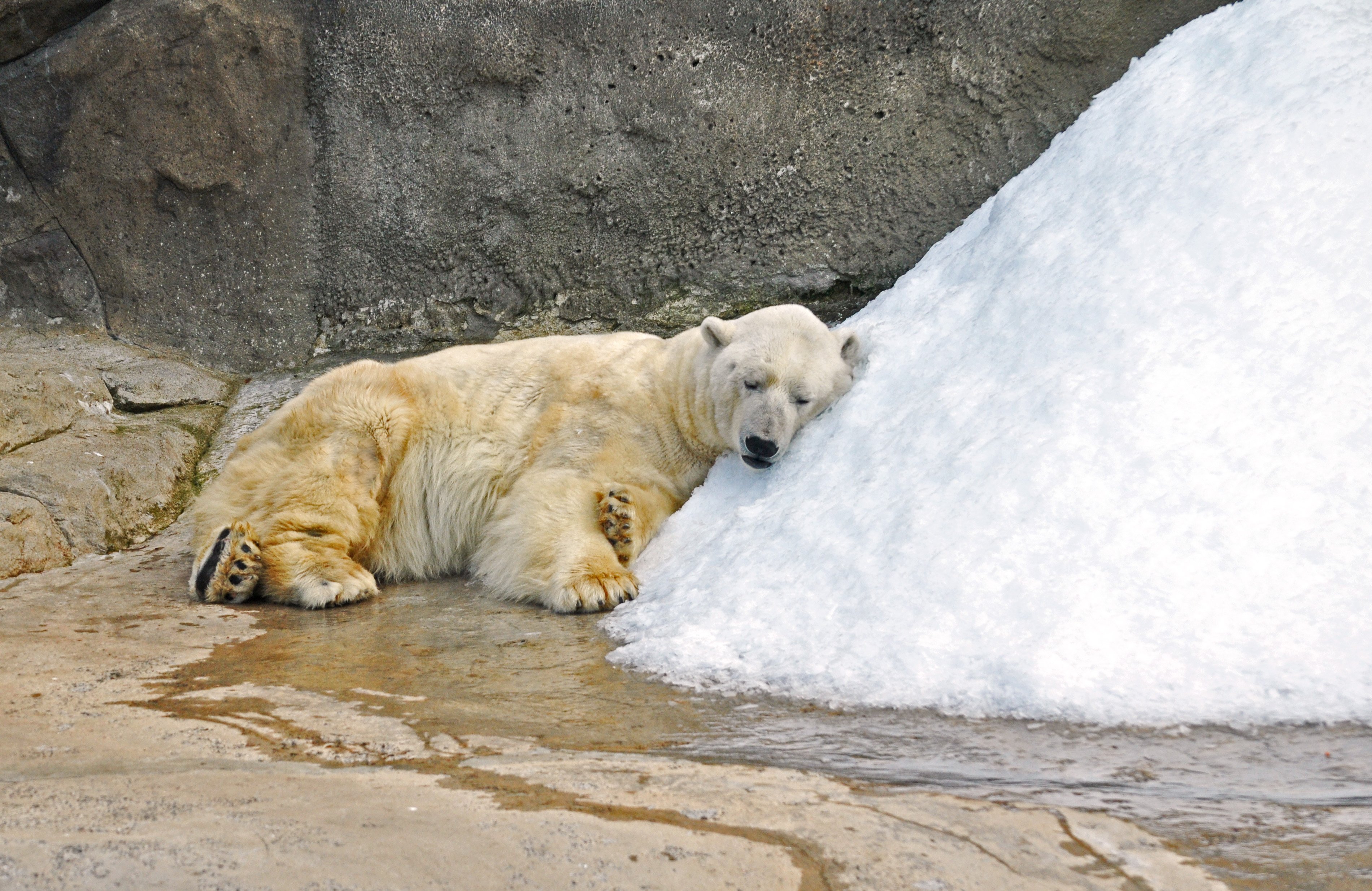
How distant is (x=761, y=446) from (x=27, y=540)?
3.11 m

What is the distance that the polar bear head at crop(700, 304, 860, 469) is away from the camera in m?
4.14

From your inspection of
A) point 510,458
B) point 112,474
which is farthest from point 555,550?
point 112,474

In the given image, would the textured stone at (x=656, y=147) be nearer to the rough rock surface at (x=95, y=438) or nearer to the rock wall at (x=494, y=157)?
the rock wall at (x=494, y=157)

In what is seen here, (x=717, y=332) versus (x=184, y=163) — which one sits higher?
(x=184, y=163)

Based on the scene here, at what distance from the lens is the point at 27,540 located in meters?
4.51

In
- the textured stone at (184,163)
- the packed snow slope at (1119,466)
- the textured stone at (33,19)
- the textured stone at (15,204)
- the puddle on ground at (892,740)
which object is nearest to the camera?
the puddle on ground at (892,740)

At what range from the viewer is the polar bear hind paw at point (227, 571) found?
417 centimetres

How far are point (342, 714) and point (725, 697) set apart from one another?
3.20 ft

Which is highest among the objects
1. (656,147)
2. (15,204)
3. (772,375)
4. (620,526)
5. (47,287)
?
(656,147)

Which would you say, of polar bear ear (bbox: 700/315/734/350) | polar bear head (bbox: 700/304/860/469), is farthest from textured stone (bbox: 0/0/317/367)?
polar bear head (bbox: 700/304/860/469)

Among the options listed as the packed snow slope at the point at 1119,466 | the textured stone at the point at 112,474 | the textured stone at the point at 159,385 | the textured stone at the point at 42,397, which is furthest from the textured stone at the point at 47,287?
the packed snow slope at the point at 1119,466

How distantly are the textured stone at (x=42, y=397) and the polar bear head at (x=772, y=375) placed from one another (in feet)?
10.8

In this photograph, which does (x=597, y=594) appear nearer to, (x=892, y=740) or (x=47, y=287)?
(x=892, y=740)

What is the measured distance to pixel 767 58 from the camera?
583cm
